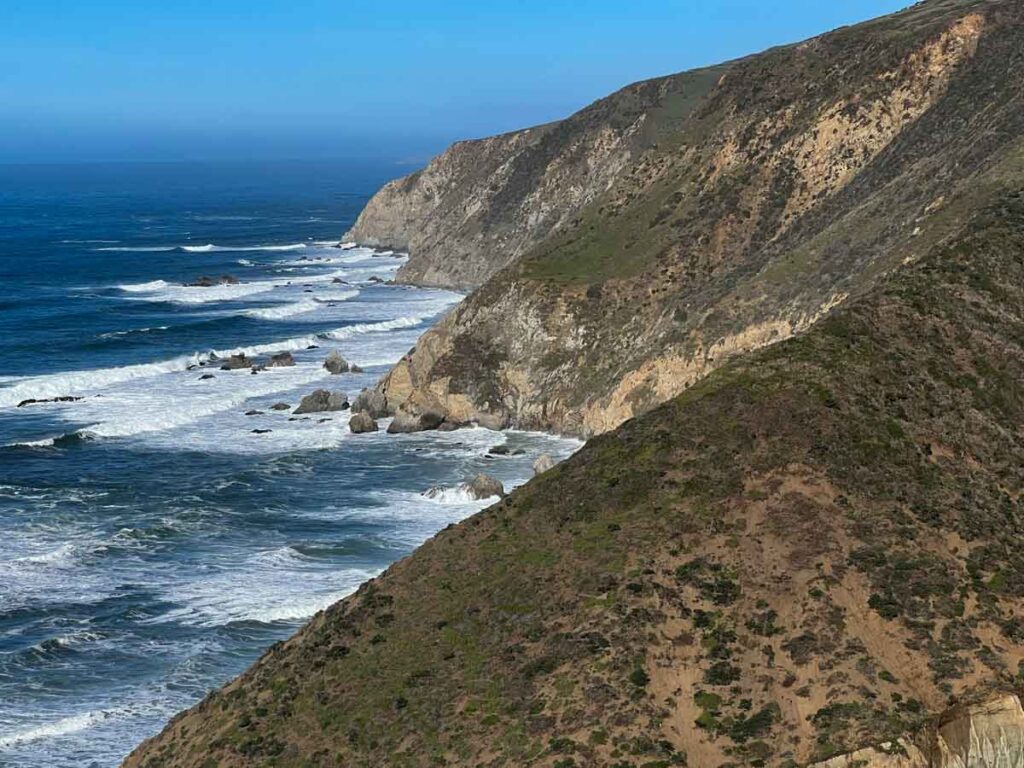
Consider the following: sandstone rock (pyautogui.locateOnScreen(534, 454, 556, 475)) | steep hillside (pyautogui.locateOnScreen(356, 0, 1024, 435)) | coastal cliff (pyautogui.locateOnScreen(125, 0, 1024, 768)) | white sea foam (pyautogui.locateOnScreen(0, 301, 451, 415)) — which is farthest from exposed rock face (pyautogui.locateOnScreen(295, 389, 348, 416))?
coastal cliff (pyautogui.locateOnScreen(125, 0, 1024, 768))

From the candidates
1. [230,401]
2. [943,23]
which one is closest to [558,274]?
[230,401]

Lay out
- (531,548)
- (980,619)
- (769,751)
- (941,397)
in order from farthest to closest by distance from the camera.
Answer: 1. (941,397)
2. (531,548)
3. (980,619)
4. (769,751)

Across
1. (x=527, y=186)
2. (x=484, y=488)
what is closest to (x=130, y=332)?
(x=527, y=186)

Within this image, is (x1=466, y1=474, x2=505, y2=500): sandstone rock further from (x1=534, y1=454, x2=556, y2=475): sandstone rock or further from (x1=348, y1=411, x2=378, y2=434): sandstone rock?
(x1=348, y1=411, x2=378, y2=434): sandstone rock

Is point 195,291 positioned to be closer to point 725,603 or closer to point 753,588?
point 753,588

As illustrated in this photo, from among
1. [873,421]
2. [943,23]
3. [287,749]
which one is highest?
[943,23]

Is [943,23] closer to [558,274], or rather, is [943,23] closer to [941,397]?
[558,274]

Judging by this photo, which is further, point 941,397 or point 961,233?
point 961,233
